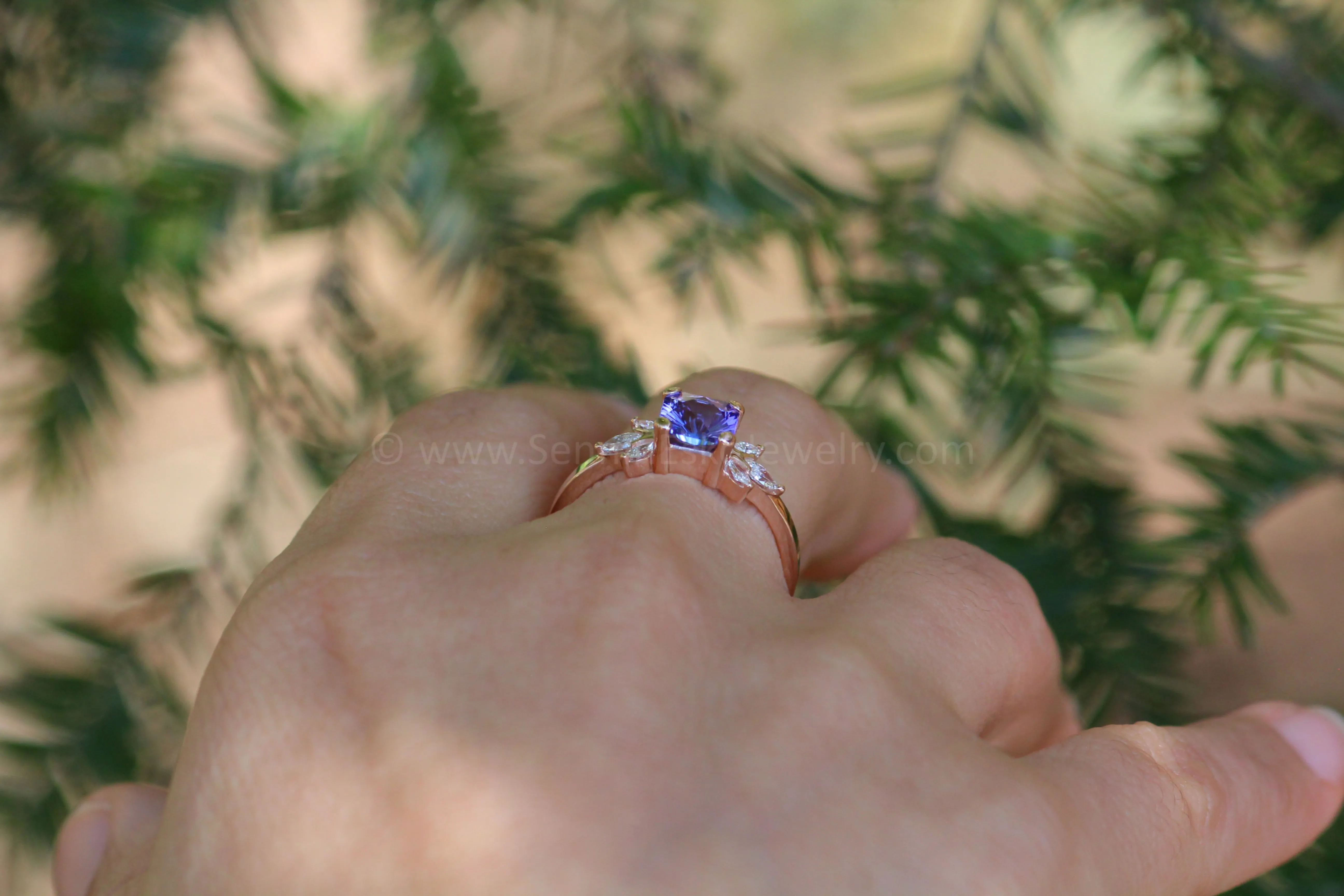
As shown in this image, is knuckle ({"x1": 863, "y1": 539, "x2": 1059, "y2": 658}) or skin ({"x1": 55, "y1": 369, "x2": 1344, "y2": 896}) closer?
skin ({"x1": 55, "y1": 369, "x2": 1344, "y2": 896})

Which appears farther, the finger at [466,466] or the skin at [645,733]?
the finger at [466,466]

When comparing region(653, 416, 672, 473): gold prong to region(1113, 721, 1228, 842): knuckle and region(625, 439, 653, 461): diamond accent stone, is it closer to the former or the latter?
region(625, 439, 653, 461): diamond accent stone

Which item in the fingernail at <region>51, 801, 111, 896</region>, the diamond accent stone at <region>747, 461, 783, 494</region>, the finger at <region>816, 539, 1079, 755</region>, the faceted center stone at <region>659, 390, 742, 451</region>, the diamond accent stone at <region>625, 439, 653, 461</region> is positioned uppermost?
the faceted center stone at <region>659, 390, 742, 451</region>

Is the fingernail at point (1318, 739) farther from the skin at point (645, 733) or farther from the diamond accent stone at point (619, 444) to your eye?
the diamond accent stone at point (619, 444)

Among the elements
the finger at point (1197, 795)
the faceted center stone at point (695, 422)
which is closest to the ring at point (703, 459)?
the faceted center stone at point (695, 422)

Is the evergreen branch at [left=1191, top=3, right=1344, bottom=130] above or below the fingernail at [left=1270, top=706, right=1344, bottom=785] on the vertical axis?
above

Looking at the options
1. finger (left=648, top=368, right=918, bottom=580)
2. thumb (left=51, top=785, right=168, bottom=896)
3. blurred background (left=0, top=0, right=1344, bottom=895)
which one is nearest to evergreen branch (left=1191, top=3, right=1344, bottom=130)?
blurred background (left=0, top=0, right=1344, bottom=895)

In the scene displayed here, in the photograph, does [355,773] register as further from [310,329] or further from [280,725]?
[310,329]
